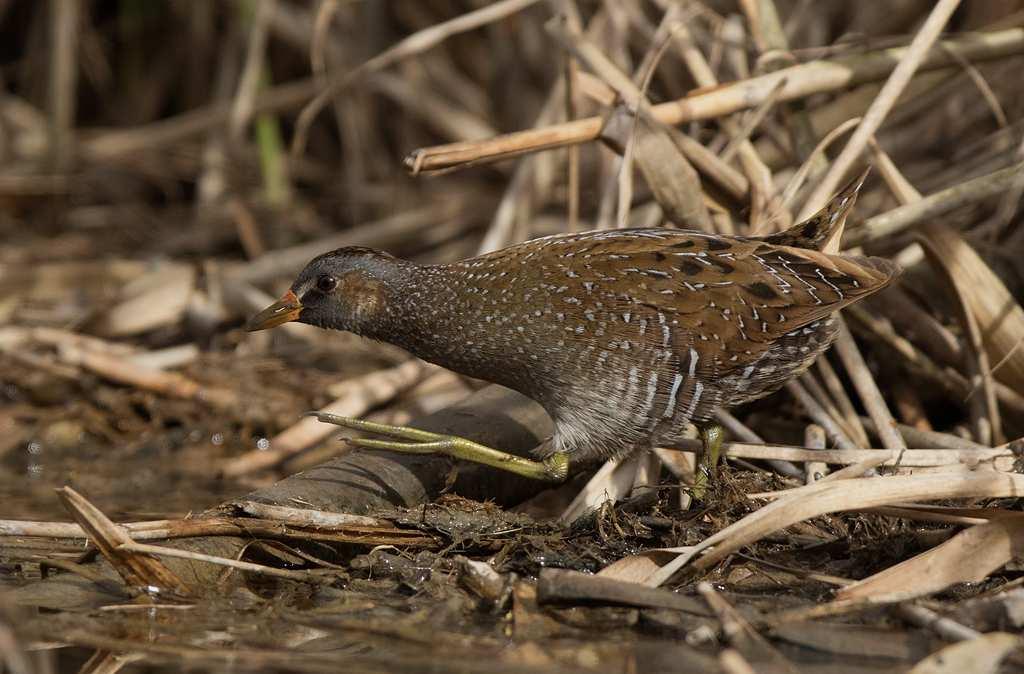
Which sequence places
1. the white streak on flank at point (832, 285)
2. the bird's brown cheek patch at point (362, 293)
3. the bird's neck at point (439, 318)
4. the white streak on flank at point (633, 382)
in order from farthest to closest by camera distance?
the bird's brown cheek patch at point (362, 293) → the bird's neck at point (439, 318) → the white streak on flank at point (832, 285) → the white streak on flank at point (633, 382)

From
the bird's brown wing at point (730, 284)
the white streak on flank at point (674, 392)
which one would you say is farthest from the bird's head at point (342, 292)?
the white streak on flank at point (674, 392)

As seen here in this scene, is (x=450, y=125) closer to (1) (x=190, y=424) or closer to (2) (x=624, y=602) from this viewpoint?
(1) (x=190, y=424)

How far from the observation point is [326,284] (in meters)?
4.38

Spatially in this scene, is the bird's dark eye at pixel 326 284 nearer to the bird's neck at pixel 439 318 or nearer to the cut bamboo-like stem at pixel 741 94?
the bird's neck at pixel 439 318

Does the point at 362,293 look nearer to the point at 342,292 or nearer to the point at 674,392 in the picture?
the point at 342,292

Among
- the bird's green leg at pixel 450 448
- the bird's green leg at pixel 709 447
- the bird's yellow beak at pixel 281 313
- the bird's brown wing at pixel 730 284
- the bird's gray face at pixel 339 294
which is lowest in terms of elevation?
the bird's green leg at pixel 450 448

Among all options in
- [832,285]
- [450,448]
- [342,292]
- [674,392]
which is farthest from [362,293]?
[832,285]

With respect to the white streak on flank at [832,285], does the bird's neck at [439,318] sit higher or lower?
lower

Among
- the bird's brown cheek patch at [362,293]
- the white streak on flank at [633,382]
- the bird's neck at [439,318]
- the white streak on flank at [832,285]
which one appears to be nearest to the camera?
the white streak on flank at [633,382]

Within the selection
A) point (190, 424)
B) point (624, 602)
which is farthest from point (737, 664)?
point (190, 424)

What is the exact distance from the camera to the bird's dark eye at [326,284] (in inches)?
172

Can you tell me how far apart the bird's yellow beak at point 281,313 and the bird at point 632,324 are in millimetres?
331

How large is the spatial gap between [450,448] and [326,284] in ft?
2.32

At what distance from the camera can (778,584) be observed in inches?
142
